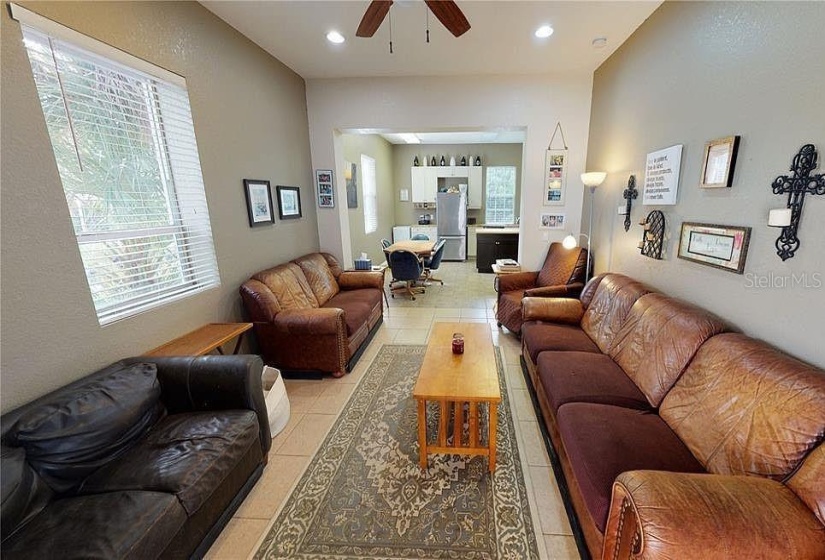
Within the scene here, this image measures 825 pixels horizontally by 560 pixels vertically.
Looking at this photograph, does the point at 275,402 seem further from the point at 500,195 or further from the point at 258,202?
the point at 500,195

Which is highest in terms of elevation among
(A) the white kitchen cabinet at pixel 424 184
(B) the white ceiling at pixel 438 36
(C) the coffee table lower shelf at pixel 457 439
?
(B) the white ceiling at pixel 438 36

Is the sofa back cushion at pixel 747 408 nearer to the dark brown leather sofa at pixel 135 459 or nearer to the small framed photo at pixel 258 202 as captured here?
the dark brown leather sofa at pixel 135 459

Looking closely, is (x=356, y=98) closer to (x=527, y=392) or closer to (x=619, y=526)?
(x=527, y=392)

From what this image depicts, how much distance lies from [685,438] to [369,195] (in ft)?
20.6

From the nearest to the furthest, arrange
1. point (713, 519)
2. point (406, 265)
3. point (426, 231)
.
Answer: point (713, 519)
point (406, 265)
point (426, 231)

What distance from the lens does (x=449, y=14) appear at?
6.09 ft

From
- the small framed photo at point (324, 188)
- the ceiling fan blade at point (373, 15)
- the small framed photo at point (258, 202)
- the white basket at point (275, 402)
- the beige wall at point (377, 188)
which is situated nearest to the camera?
the ceiling fan blade at point (373, 15)

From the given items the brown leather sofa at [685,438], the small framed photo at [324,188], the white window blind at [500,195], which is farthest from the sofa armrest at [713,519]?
the white window blind at [500,195]

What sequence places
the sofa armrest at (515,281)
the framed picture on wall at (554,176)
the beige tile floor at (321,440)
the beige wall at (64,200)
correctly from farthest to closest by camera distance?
the framed picture on wall at (554,176), the sofa armrest at (515,281), the beige tile floor at (321,440), the beige wall at (64,200)

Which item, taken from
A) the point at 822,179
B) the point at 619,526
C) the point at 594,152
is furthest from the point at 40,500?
the point at 594,152

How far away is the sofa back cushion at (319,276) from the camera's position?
3564 mm

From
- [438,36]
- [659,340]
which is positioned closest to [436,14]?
[438,36]

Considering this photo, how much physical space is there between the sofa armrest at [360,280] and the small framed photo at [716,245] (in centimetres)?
291

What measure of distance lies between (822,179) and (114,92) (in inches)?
137
